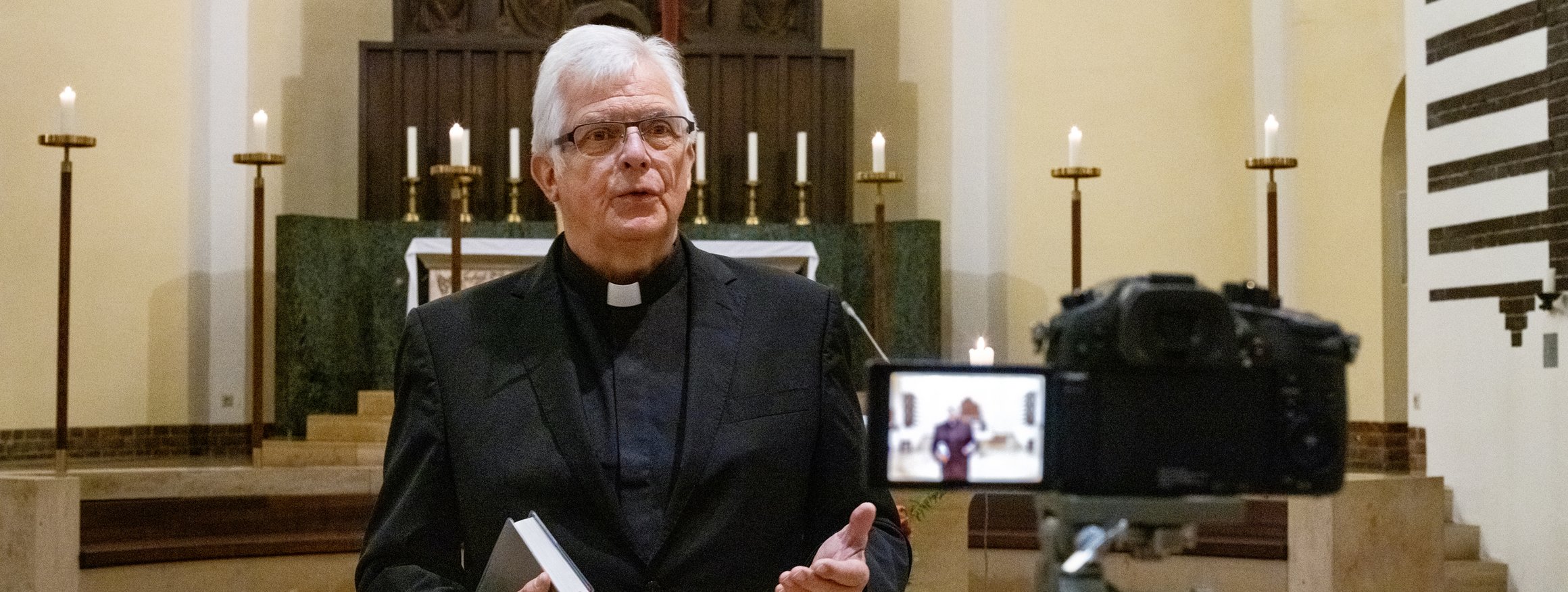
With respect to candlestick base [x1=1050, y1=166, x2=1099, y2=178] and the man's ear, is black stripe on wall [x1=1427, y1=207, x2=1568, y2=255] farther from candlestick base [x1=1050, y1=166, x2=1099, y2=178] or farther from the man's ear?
the man's ear

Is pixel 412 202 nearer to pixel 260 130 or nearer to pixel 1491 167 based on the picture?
pixel 260 130

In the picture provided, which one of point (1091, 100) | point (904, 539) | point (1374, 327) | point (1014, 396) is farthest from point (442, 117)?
point (1014, 396)

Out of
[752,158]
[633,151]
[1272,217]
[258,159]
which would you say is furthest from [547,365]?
[752,158]

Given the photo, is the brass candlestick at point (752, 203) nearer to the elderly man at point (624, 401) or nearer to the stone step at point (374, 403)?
the stone step at point (374, 403)

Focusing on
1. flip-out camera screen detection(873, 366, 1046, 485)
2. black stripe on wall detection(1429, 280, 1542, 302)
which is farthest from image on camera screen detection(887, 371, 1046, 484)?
black stripe on wall detection(1429, 280, 1542, 302)

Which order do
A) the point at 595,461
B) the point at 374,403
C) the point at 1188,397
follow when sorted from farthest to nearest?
the point at 374,403 < the point at 595,461 < the point at 1188,397

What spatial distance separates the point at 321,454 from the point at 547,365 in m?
5.60

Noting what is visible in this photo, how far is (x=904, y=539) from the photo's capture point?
2.37m

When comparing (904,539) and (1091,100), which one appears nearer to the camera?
(904,539)

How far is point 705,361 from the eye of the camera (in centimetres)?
228

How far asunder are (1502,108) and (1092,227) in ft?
8.87

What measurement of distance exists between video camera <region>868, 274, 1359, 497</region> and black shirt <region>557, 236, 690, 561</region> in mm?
956

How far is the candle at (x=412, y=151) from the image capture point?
26.7 feet

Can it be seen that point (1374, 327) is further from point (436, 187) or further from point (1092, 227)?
point (436, 187)
